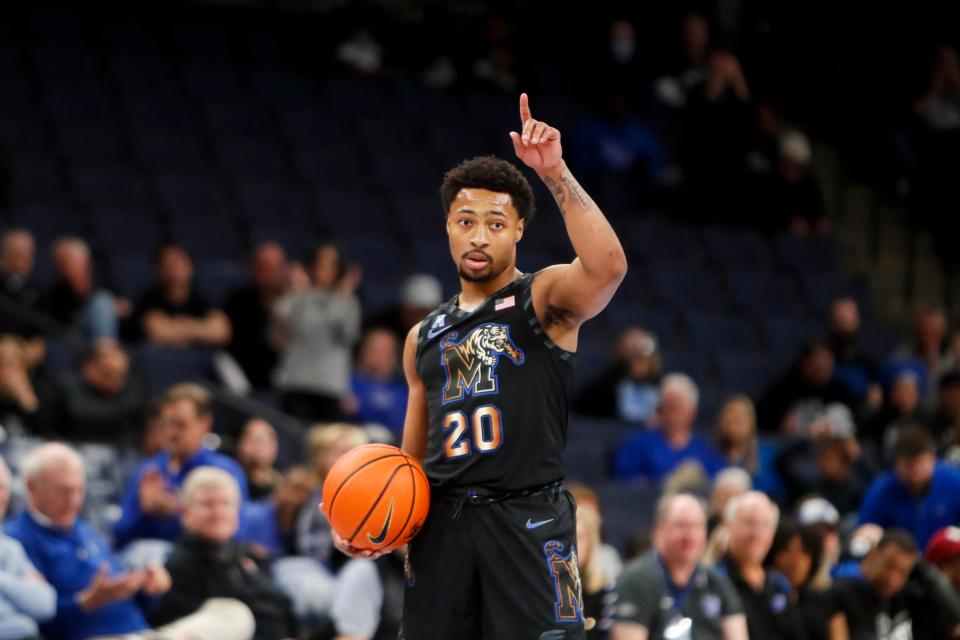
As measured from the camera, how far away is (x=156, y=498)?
268 inches

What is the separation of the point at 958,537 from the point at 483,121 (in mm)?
5969

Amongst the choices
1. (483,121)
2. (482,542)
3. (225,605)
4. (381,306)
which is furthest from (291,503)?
(483,121)

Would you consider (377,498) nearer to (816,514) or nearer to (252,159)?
(816,514)

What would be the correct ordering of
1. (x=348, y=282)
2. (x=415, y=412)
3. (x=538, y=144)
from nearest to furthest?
1. (x=538, y=144)
2. (x=415, y=412)
3. (x=348, y=282)

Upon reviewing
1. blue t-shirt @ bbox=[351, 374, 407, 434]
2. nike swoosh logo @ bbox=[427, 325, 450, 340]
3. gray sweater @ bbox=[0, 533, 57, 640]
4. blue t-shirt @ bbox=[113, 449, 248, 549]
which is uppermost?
blue t-shirt @ bbox=[351, 374, 407, 434]

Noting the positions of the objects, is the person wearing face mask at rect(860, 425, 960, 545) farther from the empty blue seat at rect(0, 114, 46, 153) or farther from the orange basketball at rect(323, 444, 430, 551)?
the empty blue seat at rect(0, 114, 46, 153)

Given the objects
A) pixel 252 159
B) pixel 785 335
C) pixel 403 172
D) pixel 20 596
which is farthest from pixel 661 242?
pixel 20 596

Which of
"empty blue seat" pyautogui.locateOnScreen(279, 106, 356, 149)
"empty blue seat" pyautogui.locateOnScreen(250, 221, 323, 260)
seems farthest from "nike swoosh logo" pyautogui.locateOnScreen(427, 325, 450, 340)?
"empty blue seat" pyautogui.locateOnScreen(279, 106, 356, 149)

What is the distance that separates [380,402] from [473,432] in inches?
208

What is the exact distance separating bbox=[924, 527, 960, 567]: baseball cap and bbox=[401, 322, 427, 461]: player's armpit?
3.68 m

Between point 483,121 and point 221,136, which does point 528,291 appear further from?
point 483,121

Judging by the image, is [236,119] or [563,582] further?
[236,119]

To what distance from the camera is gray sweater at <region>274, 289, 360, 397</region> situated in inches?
355

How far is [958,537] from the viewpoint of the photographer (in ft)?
23.1
